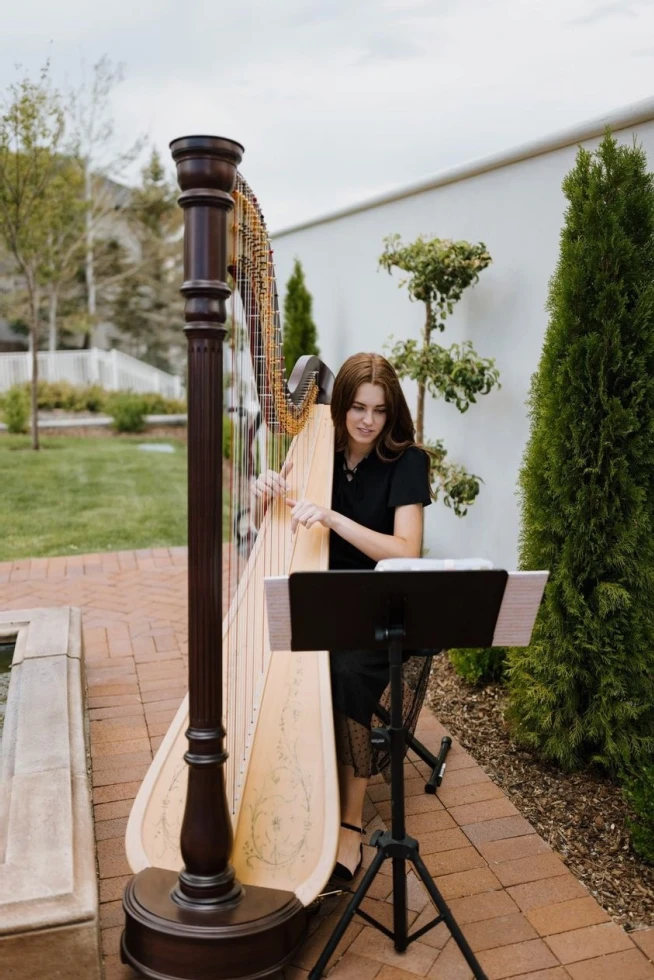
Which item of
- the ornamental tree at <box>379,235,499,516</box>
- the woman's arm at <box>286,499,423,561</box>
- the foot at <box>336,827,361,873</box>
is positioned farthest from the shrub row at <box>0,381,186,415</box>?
the foot at <box>336,827,361,873</box>

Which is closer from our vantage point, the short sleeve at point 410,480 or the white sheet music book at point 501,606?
the white sheet music book at point 501,606

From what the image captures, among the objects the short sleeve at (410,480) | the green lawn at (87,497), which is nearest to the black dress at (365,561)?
the short sleeve at (410,480)

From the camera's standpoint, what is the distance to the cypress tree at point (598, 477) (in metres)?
2.81

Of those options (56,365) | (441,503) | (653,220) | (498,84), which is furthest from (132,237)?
(653,220)

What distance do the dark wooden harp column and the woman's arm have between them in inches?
25.5

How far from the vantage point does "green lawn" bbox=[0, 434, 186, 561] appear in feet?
21.2

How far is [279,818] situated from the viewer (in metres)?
2.04

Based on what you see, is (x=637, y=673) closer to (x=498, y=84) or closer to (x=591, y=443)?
(x=591, y=443)

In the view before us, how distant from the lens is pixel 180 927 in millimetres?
1893

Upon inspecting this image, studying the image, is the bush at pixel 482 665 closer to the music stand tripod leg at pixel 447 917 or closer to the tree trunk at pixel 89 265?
the music stand tripod leg at pixel 447 917

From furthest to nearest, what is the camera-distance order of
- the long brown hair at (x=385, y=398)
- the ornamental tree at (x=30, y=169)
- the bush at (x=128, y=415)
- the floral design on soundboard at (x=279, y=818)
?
the bush at (x=128, y=415) < the ornamental tree at (x=30, y=169) < the long brown hair at (x=385, y=398) < the floral design on soundboard at (x=279, y=818)

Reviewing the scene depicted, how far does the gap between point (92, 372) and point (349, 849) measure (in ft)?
40.3

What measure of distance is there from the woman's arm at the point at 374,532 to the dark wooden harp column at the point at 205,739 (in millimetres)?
647

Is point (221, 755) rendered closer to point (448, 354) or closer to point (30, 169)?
point (448, 354)
